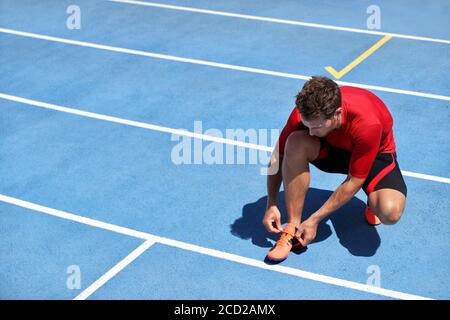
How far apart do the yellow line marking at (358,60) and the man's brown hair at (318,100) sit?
3.71 m

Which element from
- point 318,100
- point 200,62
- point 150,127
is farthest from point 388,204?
point 200,62

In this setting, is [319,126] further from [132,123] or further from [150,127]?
[132,123]

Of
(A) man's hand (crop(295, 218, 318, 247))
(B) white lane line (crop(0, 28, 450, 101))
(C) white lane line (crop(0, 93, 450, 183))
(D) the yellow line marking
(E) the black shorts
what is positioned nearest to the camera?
(A) man's hand (crop(295, 218, 318, 247))

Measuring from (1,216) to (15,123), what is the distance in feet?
6.09

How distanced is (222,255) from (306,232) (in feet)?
2.40

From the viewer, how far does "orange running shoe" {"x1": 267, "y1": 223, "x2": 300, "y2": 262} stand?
497 centimetres

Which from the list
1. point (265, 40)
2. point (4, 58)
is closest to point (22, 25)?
point (4, 58)

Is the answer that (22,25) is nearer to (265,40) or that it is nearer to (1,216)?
(265,40)

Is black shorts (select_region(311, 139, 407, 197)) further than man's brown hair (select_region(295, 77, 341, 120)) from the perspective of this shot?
Yes

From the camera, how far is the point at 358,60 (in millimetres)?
8484

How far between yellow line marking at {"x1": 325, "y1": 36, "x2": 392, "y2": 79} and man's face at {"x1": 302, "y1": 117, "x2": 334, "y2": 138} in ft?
11.9

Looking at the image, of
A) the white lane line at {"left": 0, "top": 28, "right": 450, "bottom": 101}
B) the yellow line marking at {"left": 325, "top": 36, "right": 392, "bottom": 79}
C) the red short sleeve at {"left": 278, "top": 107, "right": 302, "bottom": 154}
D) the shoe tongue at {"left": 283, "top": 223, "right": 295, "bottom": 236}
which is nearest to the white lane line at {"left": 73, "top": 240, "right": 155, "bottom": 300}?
the shoe tongue at {"left": 283, "top": 223, "right": 295, "bottom": 236}

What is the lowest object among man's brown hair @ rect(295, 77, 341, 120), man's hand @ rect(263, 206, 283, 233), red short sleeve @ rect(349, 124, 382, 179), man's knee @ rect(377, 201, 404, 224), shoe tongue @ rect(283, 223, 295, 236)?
shoe tongue @ rect(283, 223, 295, 236)

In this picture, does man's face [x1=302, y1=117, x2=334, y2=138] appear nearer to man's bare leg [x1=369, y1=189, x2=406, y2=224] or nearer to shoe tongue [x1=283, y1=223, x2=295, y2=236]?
man's bare leg [x1=369, y1=189, x2=406, y2=224]
